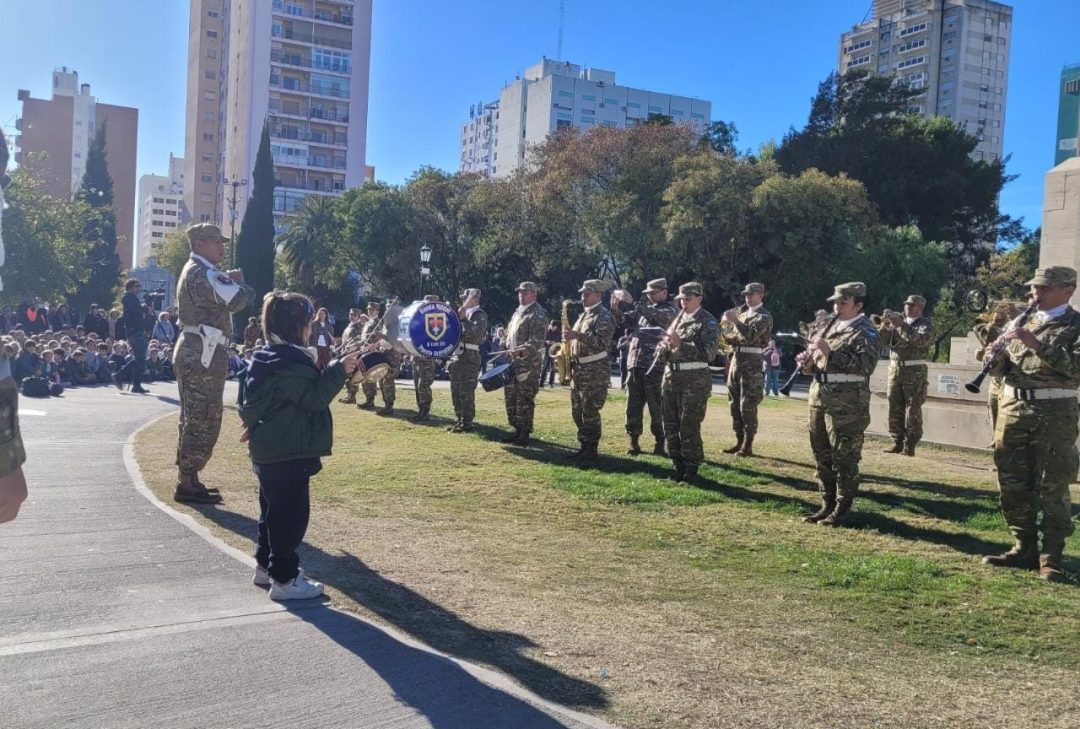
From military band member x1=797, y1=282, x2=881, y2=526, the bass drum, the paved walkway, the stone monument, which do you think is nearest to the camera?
the paved walkway

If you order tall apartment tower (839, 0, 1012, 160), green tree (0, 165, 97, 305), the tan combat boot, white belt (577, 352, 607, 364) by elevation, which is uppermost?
tall apartment tower (839, 0, 1012, 160)

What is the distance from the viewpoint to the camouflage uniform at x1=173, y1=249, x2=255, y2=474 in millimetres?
7765

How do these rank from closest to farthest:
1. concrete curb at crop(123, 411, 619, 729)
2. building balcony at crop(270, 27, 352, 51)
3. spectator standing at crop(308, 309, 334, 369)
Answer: concrete curb at crop(123, 411, 619, 729), spectator standing at crop(308, 309, 334, 369), building balcony at crop(270, 27, 352, 51)

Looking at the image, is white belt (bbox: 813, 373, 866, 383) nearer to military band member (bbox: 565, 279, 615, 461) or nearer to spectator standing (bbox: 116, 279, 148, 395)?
military band member (bbox: 565, 279, 615, 461)

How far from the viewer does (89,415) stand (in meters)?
13.7

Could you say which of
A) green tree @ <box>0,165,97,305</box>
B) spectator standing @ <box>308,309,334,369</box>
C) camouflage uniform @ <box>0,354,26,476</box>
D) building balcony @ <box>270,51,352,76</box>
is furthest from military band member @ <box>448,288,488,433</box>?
building balcony @ <box>270,51,352,76</box>

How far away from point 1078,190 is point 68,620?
13.2 m

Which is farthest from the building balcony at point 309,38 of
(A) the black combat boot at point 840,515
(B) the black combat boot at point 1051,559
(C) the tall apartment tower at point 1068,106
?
(B) the black combat boot at point 1051,559

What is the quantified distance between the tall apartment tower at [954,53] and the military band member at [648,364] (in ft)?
349

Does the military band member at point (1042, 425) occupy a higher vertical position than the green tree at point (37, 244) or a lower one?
lower

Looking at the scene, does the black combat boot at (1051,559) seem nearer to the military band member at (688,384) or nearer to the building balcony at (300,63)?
the military band member at (688,384)

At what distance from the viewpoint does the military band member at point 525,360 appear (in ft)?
39.3

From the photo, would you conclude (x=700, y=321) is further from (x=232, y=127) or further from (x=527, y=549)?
(x=232, y=127)

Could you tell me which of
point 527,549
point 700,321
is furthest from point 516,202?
point 527,549
